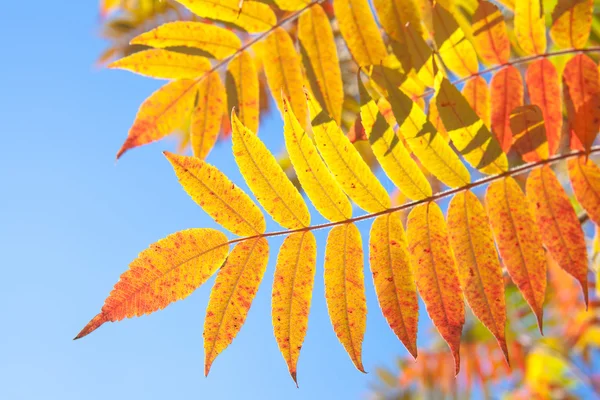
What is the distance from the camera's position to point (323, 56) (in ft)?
4.72

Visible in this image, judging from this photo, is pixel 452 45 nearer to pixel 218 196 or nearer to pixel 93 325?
pixel 218 196

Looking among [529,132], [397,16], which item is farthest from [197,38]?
[529,132]

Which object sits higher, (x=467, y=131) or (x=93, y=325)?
(x=467, y=131)

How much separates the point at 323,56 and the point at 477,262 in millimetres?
669

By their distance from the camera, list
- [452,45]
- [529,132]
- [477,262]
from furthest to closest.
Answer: [452,45]
[529,132]
[477,262]

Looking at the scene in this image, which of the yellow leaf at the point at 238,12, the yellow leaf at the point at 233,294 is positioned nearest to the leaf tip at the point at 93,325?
the yellow leaf at the point at 233,294

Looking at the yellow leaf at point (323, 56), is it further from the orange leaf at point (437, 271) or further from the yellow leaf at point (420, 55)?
the orange leaf at point (437, 271)

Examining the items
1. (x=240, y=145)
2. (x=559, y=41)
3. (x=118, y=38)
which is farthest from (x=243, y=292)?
(x=118, y=38)

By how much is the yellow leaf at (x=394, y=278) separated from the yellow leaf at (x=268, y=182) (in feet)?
0.53

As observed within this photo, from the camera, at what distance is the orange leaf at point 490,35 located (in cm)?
130

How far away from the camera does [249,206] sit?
1.16 meters

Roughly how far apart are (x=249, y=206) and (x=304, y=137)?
0.19 meters

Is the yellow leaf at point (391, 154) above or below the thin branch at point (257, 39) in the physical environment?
below

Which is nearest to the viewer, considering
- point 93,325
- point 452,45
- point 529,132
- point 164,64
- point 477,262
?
point 93,325
